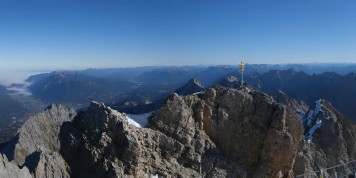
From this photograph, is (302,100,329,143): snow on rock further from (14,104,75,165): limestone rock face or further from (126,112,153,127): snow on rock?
(14,104,75,165): limestone rock face

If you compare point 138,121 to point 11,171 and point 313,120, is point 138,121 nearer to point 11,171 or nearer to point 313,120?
point 11,171

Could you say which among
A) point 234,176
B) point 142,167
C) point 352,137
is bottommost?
point 352,137

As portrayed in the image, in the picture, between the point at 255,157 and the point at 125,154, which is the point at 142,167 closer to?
the point at 125,154

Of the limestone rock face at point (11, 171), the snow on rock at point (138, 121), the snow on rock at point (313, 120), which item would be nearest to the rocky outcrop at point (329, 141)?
the snow on rock at point (313, 120)

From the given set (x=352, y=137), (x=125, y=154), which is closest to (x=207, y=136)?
(x=125, y=154)

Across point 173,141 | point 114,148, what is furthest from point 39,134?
point 173,141

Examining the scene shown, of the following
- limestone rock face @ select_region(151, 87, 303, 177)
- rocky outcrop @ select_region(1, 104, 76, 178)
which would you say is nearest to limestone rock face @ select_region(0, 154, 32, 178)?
rocky outcrop @ select_region(1, 104, 76, 178)

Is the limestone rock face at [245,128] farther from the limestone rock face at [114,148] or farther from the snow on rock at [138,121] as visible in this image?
the limestone rock face at [114,148]
